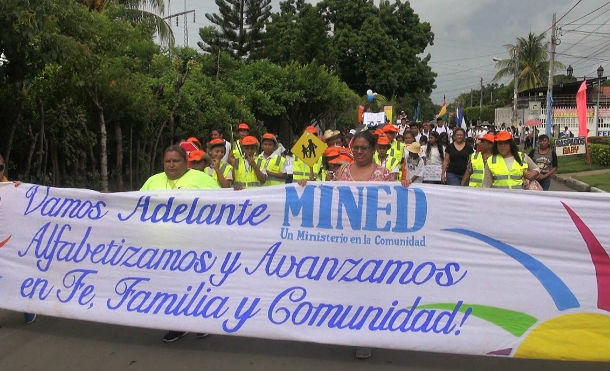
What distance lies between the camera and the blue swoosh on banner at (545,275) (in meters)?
3.75

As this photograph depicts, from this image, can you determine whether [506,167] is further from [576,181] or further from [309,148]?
[576,181]

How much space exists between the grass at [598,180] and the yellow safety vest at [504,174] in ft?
29.3

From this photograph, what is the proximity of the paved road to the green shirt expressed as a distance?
1.16m

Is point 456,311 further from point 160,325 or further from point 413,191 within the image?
point 160,325

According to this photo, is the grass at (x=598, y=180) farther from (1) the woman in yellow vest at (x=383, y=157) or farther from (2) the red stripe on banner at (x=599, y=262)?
(2) the red stripe on banner at (x=599, y=262)

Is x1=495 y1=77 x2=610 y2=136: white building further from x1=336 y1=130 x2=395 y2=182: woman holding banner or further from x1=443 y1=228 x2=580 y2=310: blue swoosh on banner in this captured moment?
x1=443 y1=228 x2=580 y2=310: blue swoosh on banner

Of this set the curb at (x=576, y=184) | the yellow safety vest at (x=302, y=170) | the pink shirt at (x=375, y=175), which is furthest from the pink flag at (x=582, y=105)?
the pink shirt at (x=375, y=175)

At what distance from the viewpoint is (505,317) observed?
3.76 metres

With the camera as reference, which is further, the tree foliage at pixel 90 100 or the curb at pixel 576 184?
the curb at pixel 576 184

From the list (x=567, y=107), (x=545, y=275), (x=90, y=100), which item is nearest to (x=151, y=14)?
(x=90, y=100)

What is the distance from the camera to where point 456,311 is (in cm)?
381

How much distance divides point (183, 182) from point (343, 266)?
1524 mm

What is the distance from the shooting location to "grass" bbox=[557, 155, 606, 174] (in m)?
20.2

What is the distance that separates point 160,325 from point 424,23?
147 ft
